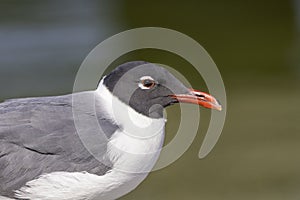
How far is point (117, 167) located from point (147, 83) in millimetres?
233

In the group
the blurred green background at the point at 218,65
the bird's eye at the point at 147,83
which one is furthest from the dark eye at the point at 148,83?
the blurred green background at the point at 218,65

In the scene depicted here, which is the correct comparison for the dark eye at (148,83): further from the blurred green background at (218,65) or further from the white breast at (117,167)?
the blurred green background at (218,65)

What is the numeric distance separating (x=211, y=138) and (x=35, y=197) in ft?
4.64

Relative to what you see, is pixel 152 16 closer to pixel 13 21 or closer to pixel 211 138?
pixel 13 21

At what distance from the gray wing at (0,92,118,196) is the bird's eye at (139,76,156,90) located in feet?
0.43

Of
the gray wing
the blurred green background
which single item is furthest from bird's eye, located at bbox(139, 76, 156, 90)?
the blurred green background

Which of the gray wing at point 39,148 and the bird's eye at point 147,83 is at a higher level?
the bird's eye at point 147,83

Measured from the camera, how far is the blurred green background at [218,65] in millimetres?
2793

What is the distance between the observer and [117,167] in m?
1.81

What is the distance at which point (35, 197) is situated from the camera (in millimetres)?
1851

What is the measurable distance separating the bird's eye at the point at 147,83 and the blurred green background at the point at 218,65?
89 cm

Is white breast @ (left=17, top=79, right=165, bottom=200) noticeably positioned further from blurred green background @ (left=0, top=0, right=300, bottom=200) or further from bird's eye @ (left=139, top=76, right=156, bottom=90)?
blurred green background @ (left=0, top=0, right=300, bottom=200)

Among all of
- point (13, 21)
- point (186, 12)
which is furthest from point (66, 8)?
point (186, 12)

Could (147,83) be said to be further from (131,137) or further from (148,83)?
(131,137)
